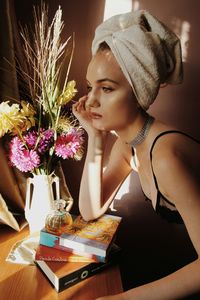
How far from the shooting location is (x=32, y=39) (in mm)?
1413

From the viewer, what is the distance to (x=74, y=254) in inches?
41.8

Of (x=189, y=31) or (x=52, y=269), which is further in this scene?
(x=189, y=31)

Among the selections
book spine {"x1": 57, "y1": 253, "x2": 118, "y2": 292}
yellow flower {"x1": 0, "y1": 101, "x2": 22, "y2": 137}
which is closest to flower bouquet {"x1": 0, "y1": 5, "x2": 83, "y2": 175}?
yellow flower {"x1": 0, "y1": 101, "x2": 22, "y2": 137}

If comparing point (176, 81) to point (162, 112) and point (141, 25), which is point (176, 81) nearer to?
point (141, 25)

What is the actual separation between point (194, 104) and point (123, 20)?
0.67 meters

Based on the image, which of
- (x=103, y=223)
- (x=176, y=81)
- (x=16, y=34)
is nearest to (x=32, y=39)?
(x=16, y=34)

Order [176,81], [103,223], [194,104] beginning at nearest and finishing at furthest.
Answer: [176,81] < [103,223] < [194,104]

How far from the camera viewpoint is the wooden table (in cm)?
95

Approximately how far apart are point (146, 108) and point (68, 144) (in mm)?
358

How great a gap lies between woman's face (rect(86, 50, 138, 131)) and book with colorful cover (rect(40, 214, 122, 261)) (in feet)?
1.30

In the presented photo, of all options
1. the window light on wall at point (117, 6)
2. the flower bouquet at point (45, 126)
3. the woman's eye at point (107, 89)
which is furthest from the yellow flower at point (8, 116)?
the window light on wall at point (117, 6)

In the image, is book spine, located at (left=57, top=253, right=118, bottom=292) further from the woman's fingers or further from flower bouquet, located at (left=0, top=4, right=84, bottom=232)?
the woman's fingers

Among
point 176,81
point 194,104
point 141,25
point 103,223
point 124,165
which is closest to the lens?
point 141,25

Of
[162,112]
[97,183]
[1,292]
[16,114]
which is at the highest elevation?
[16,114]
